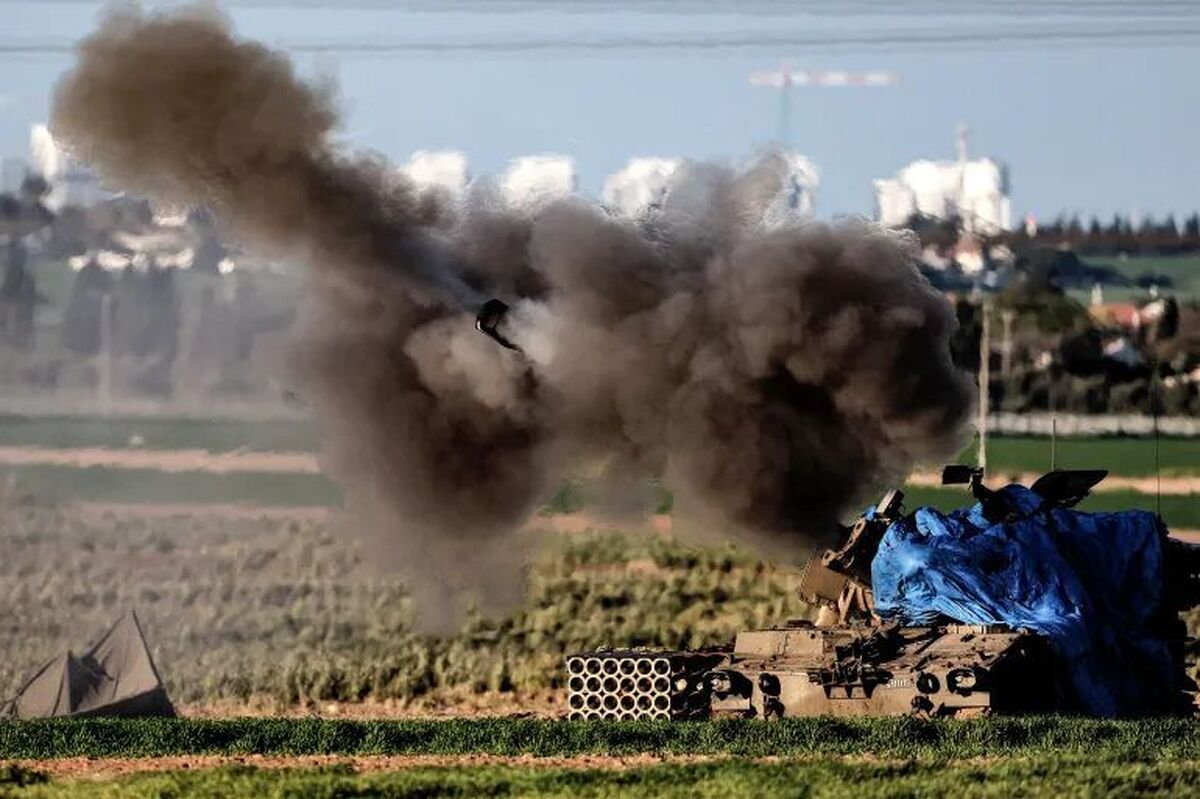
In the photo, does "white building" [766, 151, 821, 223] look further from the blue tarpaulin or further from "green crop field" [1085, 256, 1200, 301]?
"green crop field" [1085, 256, 1200, 301]

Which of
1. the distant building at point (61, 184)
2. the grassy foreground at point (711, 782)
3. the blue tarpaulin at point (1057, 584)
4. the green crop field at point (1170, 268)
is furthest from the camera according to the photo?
the green crop field at point (1170, 268)

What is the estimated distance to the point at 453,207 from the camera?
36781mm

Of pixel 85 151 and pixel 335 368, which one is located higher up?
pixel 85 151

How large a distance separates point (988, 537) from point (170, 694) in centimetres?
1169

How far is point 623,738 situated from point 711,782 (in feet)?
11.8

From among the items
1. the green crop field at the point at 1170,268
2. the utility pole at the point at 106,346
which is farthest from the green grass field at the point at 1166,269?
the utility pole at the point at 106,346

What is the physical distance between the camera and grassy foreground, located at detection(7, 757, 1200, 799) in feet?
92.5

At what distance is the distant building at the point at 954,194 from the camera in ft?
186

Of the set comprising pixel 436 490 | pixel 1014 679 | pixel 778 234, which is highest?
pixel 778 234

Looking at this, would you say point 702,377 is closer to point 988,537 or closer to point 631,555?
point 988,537

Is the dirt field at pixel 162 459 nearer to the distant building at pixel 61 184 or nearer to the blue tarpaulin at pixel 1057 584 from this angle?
the distant building at pixel 61 184

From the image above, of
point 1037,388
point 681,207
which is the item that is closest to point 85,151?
point 681,207

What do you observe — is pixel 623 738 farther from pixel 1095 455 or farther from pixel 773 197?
pixel 1095 455

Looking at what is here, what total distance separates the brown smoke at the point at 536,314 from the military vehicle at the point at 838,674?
66.7 inches
